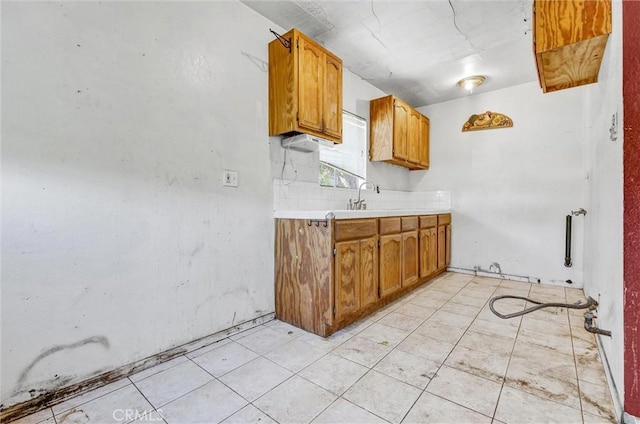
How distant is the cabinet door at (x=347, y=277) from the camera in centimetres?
210

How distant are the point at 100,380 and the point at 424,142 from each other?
4.18 m

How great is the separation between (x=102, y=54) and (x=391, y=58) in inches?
98.4

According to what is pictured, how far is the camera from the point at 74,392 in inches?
56.9

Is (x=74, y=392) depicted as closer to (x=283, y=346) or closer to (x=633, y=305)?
(x=283, y=346)

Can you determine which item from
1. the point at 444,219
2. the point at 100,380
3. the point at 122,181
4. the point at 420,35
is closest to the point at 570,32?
the point at 420,35

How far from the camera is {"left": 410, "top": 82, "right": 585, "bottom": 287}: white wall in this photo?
3.30m

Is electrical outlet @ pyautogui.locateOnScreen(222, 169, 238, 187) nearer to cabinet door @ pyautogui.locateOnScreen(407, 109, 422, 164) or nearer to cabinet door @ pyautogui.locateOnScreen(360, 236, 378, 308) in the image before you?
cabinet door @ pyautogui.locateOnScreen(360, 236, 378, 308)

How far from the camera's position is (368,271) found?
2408 millimetres

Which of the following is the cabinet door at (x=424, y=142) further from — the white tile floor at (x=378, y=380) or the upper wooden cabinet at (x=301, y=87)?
the white tile floor at (x=378, y=380)

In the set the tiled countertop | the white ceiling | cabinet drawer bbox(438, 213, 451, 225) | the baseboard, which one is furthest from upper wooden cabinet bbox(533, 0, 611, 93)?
the baseboard

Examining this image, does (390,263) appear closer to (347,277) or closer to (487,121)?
(347,277)

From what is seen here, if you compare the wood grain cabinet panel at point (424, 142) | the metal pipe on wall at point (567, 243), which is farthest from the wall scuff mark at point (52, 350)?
the metal pipe on wall at point (567, 243)

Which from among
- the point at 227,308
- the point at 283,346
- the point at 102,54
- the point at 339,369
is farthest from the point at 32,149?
the point at 339,369

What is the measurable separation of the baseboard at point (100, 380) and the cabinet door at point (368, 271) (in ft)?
3.33
